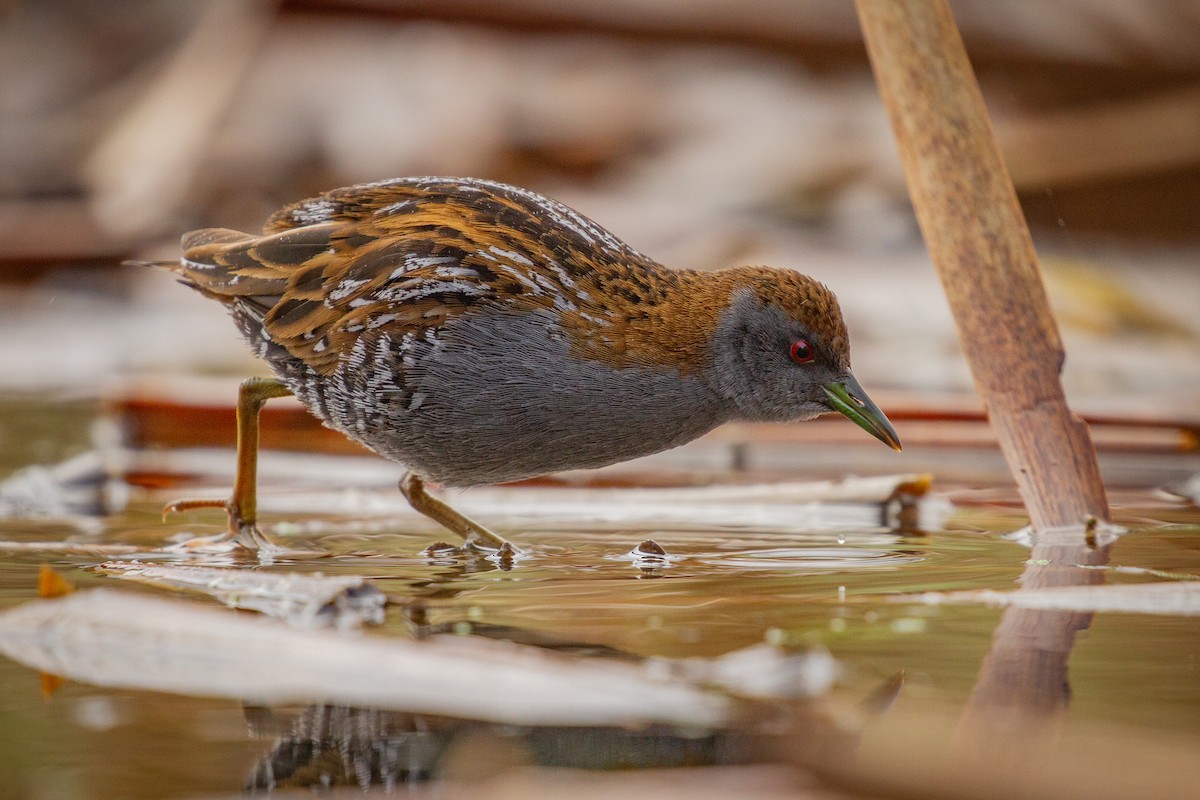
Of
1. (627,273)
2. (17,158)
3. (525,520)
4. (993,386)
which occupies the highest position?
(17,158)

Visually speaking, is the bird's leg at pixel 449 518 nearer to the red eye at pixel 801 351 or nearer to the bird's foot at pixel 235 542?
the bird's foot at pixel 235 542

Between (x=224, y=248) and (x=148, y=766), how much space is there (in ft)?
8.30

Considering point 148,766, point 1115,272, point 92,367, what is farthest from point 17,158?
point 148,766

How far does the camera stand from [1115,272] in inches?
365

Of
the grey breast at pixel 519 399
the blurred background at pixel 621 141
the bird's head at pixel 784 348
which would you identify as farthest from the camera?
the blurred background at pixel 621 141

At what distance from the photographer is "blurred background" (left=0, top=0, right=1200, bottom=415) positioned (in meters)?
9.41

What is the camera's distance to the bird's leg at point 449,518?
4223 mm

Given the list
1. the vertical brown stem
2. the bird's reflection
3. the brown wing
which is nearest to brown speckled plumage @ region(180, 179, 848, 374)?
the brown wing

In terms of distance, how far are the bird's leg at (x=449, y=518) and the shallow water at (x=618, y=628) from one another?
0.24ft

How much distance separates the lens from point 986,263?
422cm

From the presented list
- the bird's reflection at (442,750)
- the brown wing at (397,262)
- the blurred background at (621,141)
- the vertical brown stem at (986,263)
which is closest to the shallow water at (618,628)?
the bird's reflection at (442,750)

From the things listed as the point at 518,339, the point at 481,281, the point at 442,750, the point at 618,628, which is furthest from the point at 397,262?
the point at 442,750

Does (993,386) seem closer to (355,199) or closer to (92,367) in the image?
(355,199)

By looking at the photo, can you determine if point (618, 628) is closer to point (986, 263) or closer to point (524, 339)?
point (524, 339)
